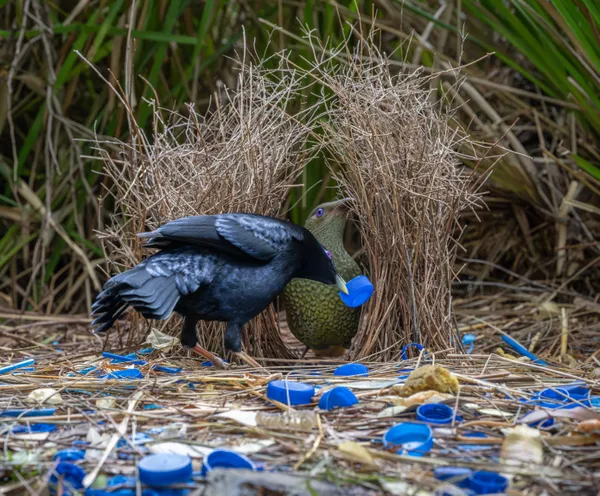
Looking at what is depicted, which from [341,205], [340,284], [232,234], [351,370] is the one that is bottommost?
[351,370]

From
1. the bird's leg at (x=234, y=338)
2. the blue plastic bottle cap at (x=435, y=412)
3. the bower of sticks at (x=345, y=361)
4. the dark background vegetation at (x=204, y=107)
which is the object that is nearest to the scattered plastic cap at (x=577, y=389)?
the bower of sticks at (x=345, y=361)

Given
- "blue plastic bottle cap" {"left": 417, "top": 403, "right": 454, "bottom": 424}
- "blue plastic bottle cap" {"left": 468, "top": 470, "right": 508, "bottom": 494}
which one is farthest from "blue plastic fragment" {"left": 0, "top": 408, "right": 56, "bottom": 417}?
"blue plastic bottle cap" {"left": 468, "top": 470, "right": 508, "bottom": 494}

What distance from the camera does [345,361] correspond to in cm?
295

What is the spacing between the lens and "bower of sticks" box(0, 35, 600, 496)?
66.4 inches

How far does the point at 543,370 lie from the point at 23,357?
216 centimetres

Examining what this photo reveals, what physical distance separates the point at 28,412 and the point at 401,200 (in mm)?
1549

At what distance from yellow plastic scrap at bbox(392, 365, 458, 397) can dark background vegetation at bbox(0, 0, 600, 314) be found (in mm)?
1768

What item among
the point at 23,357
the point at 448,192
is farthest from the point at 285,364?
the point at 23,357

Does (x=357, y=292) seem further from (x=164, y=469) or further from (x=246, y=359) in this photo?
(x=164, y=469)

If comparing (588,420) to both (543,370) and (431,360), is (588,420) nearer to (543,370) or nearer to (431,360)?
(543,370)

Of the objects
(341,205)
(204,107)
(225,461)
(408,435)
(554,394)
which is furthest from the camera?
(204,107)

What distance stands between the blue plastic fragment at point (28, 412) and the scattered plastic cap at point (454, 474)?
1098 mm

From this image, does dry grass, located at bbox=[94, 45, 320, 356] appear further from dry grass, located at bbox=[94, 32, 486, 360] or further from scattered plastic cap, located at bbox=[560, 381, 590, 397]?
scattered plastic cap, located at bbox=[560, 381, 590, 397]

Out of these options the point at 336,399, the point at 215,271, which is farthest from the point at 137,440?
the point at 215,271
